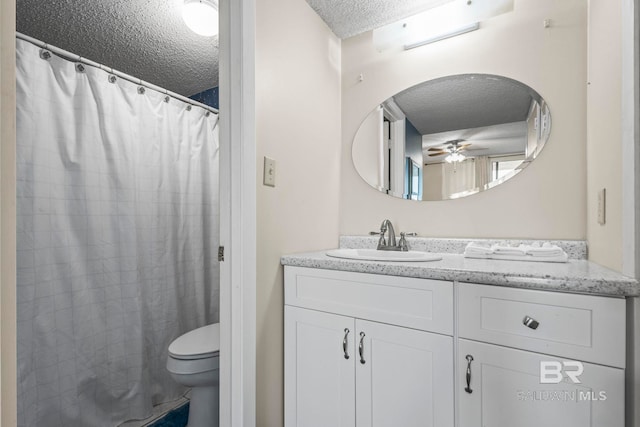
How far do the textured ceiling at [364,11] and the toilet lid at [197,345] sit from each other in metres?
1.89

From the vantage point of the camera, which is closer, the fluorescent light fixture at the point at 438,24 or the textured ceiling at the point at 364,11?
the fluorescent light fixture at the point at 438,24

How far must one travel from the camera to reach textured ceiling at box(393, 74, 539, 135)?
56.5 inches

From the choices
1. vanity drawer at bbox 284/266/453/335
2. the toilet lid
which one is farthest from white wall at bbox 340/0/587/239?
the toilet lid

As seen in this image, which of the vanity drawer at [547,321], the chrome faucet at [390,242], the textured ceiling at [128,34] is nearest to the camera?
the vanity drawer at [547,321]

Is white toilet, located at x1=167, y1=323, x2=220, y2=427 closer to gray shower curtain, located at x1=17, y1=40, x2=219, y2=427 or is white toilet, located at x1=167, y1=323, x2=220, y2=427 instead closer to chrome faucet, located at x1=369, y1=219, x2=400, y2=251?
gray shower curtain, located at x1=17, y1=40, x2=219, y2=427

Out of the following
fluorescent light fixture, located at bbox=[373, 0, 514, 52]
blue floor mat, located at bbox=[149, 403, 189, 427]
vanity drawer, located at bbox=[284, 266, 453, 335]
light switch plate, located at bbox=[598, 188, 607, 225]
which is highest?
fluorescent light fixture, located at bbox=[373, 0, 514, 52]

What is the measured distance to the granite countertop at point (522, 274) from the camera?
0.78 m

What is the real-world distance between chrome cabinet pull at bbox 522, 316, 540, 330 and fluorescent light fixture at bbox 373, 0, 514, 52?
139 cm

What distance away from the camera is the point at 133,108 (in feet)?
6.20

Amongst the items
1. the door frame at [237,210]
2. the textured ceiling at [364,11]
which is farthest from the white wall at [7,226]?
the textured ceiling at [364,11]

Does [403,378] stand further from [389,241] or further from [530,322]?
[389,241]

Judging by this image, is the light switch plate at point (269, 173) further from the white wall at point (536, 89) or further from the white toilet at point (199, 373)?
the white toilet at point (199, 373)

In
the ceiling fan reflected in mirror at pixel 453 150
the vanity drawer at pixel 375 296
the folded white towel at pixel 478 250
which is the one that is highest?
the ceiling fan reflected in mirror at pixel 453 150

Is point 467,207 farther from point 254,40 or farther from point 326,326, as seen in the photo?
point 254,40
